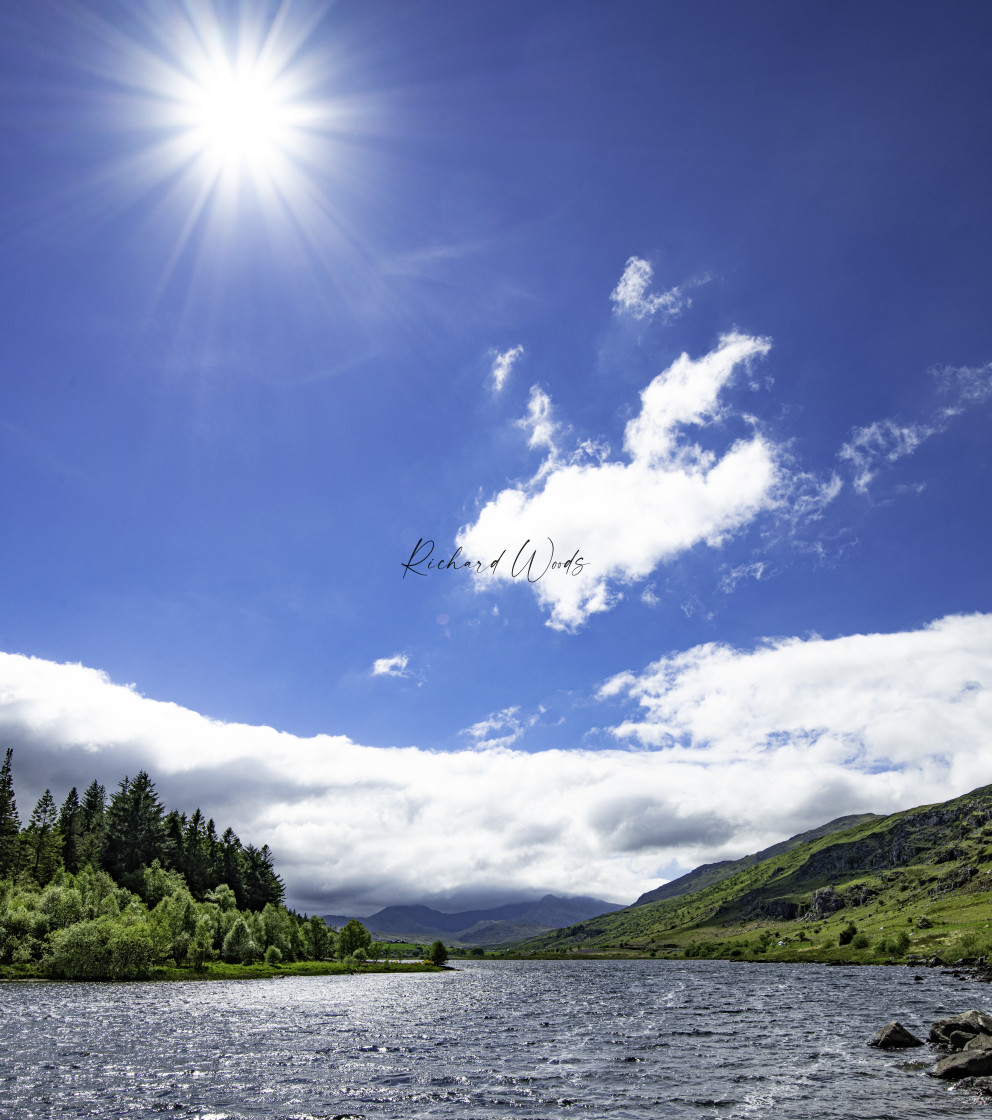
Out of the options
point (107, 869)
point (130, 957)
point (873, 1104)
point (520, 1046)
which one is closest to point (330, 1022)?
point (520, 1046)

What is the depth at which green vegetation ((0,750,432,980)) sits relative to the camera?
4833 inches

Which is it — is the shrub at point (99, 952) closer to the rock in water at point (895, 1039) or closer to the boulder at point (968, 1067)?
the rock in water at point (895, 1039)

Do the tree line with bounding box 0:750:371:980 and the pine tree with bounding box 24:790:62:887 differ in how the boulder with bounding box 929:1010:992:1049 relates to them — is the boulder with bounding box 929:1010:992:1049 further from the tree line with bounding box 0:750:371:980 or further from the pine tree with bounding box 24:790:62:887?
the pine tree with bounding box 24:790:62:887


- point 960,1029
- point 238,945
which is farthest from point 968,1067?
point 238,945

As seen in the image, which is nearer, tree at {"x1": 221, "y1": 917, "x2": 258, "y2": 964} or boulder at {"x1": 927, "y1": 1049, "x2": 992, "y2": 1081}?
boulder at {"x1": 927, "y1": 1049, "x2": 992, "y2": 1081}

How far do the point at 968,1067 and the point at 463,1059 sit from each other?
34.9 metres

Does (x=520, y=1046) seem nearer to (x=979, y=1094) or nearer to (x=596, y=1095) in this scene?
(x=596, y=1095)

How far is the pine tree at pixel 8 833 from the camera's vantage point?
153 meters

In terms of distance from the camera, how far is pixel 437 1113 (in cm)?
3525

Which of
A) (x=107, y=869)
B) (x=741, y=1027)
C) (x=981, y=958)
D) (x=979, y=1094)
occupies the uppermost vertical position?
(x=107, y=869)

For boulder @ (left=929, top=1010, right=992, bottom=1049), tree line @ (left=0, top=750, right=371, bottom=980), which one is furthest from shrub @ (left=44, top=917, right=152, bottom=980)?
boulder @ (left=929, top=1010, right=992, bottom=1049)

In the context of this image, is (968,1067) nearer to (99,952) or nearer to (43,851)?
(99,952)

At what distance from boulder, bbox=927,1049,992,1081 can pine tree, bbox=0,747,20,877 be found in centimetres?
18139

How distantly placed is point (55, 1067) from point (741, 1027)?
6327 centimetres
